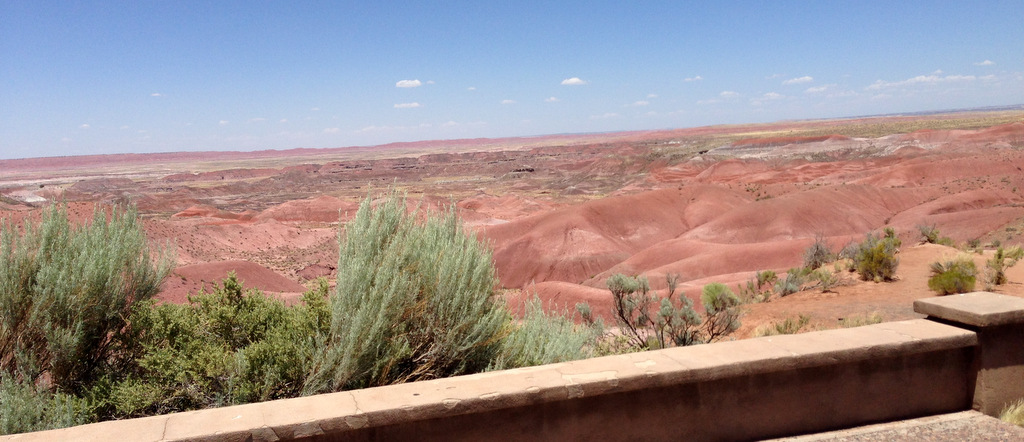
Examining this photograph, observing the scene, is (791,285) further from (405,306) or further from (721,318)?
(405,306)

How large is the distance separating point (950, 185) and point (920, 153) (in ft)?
109

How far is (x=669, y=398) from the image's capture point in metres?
3.87

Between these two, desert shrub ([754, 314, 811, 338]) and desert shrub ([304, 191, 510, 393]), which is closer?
desert shrub ([304, 191, 510, 393])

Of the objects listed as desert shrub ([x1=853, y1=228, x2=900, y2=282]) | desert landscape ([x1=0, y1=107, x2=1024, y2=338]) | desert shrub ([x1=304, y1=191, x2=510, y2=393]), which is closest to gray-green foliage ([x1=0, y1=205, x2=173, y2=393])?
desert landscape ([x1=0, y1=107, x2=1024, y2=338])

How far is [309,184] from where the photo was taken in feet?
374

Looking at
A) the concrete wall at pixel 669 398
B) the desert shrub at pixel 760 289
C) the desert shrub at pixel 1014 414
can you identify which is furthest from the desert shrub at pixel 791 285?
the desert shrub at pixel 1014 414

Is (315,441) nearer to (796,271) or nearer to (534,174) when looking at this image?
(796,271)

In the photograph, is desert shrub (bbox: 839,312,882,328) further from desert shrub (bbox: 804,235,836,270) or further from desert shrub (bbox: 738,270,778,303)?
desert shrub (bbox: 804,235,836,270)

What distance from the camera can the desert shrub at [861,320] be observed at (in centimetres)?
899

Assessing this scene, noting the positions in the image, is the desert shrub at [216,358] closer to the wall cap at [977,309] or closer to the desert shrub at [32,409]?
the desert shrub at [32,409]

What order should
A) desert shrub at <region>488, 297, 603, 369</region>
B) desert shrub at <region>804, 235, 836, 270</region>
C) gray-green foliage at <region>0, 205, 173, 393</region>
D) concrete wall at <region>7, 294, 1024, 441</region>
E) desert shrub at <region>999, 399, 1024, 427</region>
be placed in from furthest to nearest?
1. desert shrub at <region>804, 235, 836, 270</region>
2. desert shrub at <region>488, 297, 603, 369</region>
3. desert shrub at <region>999, 399, 1024, 427</region>
4. gray-green foliage at <region>0, 205, 173, 393</region>
5. concrete wall at <region>7, 294, 1024, 441</region>

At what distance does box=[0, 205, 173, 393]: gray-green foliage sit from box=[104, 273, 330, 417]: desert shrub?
0.25 m

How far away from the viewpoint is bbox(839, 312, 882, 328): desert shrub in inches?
354

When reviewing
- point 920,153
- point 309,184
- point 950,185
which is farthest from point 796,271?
point 309,184
